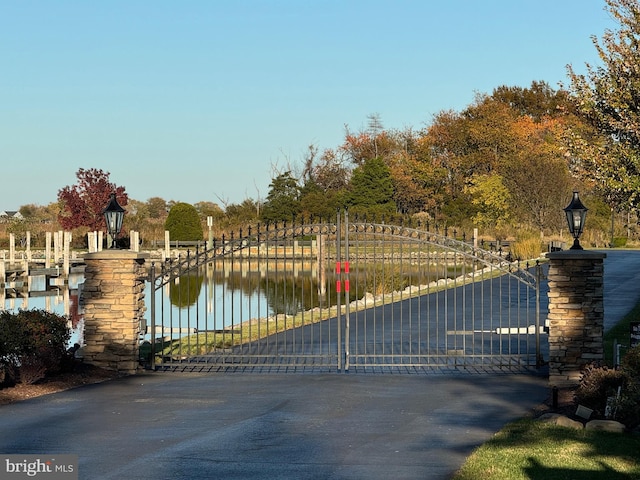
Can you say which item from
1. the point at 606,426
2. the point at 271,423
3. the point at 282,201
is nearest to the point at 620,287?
the point at 606,426

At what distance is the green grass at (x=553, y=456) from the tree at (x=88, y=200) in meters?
57.8

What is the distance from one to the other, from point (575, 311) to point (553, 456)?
5311 mm

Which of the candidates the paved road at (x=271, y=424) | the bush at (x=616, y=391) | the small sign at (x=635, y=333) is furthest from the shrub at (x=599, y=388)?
the small sign at (x=635, y=333)

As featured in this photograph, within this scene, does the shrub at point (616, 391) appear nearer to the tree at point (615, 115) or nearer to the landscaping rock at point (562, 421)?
the landscaping rock at point (562, 421)

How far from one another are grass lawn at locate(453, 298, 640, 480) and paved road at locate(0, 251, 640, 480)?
0.31m

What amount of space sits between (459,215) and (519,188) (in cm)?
754

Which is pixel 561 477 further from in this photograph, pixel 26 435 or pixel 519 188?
pixel 519 188

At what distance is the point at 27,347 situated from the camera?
12.9 meters

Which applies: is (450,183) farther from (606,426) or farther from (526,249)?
(606,426)

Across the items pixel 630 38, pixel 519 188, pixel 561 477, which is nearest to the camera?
pixel 561 477

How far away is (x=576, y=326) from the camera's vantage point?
13273 millimetres

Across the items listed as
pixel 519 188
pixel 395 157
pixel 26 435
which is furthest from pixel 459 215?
pixel 26 435

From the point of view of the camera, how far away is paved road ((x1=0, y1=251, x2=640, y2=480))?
8297mm

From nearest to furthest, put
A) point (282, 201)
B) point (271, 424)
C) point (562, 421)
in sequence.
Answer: point (562, 421) → point (271, 424) → point (282, 201)
